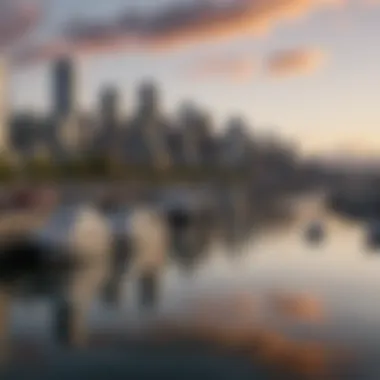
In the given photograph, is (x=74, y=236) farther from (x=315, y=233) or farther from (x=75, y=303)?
(x=315, y=233)

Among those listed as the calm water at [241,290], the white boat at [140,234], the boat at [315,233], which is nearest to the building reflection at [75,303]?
the calm water at [241,290]

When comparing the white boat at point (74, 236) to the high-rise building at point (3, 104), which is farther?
the high-rise building at point (3, 104)

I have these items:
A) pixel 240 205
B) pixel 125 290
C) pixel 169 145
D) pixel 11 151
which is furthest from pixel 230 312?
pixel 240 205

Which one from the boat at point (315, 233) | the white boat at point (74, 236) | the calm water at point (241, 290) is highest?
the white boat at point (74, 236)

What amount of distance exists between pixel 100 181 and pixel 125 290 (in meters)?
1.75

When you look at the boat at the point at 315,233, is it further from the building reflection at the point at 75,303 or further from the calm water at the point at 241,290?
the building reflection at the point at 75,303

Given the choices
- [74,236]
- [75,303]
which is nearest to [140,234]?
[74,236]

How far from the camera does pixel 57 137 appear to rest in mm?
3674

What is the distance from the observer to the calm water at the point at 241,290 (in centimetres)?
192

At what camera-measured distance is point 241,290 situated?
99.3 inches

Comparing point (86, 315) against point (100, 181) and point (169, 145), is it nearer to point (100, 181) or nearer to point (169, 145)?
point (169, 145)

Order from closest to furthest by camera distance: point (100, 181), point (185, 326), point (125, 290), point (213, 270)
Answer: point (185, 326) → point (125, 290) → point (213, 270) → point (100, 181)

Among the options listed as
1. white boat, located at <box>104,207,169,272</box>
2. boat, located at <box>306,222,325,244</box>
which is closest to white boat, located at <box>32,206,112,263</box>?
white boat, located at <box>104,207,169,272</box>

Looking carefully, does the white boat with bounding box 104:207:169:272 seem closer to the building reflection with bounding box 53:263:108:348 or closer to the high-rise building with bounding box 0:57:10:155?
the building reflection with bounding box 53:263:108:348
